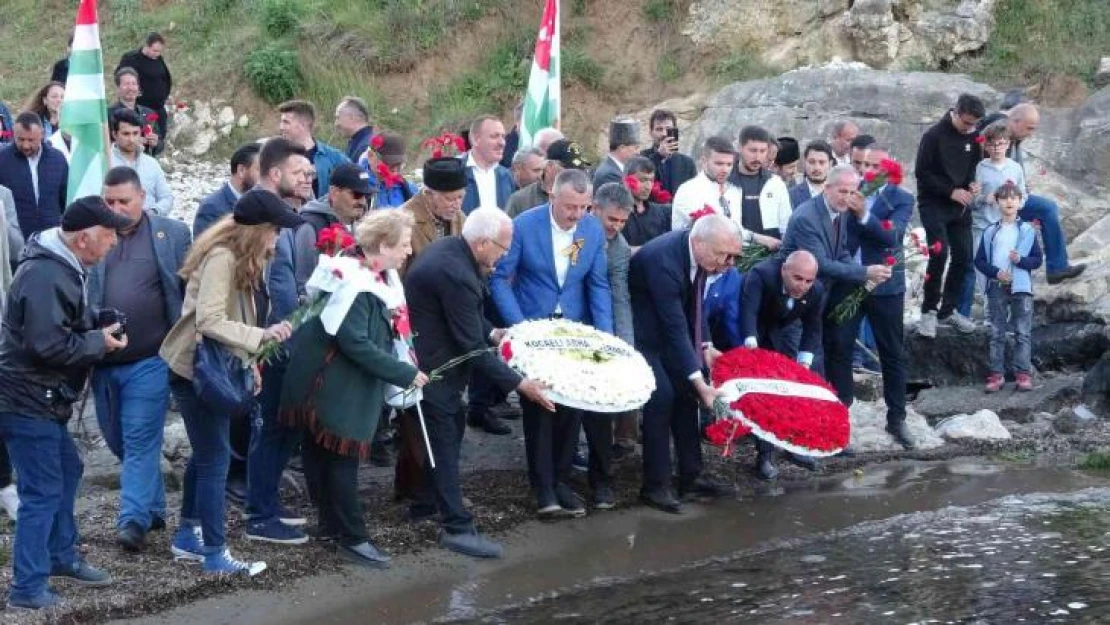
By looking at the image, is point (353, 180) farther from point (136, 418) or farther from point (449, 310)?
point (136, 418)

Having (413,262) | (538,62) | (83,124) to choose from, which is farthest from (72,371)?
(538,62)

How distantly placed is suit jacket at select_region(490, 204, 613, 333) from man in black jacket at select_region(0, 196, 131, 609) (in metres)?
3.01

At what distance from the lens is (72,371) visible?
298 inches

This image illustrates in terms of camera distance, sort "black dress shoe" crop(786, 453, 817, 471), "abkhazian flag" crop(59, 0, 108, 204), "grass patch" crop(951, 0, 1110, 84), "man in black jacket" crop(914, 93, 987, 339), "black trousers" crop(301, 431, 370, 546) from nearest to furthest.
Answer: "black trousers" crop(301, 431, 370, 546), "abkhazian flag" crop(59, 0, 108, 204), "black dress shoe" crop(786, 453, 817, 471), "man in black jacket" crop(914, 93, 987, 339), "grass patch" crop(951, 0, 1110, 84)

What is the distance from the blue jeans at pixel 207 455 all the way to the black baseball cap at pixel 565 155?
4.01m

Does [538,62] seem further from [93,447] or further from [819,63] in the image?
[819,63]

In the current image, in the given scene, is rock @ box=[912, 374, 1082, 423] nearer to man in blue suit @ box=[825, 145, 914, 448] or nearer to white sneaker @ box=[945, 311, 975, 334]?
white sneaker @ box=[945, 311, 975, 334]

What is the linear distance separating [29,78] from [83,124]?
14.6 m

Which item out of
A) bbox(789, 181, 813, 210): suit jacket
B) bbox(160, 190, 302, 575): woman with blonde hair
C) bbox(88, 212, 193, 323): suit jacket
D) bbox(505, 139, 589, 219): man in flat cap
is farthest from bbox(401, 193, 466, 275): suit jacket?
bbox(789, 181, 813, 210): suit jacket

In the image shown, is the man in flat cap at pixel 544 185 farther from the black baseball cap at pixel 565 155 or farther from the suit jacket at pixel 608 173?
the suit jacket at pixel 608 173

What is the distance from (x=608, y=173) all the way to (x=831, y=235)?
5.72 ft

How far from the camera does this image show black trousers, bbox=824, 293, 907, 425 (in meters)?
11.8

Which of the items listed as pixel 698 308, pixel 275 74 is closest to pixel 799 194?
pixel 698 308

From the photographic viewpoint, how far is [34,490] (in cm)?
748
